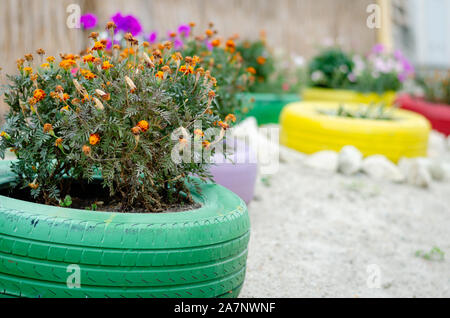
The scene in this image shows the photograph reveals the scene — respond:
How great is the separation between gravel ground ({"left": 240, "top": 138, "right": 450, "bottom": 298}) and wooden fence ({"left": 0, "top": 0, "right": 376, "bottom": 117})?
170 centimetres

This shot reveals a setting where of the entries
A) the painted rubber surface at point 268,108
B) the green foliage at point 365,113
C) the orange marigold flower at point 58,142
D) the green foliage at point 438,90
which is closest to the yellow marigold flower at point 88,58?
the orange marigold flower at point 58,142

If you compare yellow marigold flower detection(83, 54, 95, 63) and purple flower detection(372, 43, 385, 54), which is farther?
purple flower detection(372, 43, 385, 54)

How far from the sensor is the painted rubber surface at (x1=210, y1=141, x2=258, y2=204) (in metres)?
3.00

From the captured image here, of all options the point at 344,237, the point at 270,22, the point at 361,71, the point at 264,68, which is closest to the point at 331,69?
the point at 361,71

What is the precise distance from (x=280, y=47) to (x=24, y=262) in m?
7.09

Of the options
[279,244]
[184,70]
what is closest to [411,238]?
[279,244]

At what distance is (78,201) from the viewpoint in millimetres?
2201

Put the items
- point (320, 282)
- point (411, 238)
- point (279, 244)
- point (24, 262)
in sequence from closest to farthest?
1. point (24, 262)
2. point (320, 282)
3. point (279, 244)
4. point (411, 238)

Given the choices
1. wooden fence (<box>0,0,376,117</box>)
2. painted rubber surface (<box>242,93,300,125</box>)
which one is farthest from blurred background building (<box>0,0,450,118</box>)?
painted rubber surface (<box>242,93,300,125</box>)

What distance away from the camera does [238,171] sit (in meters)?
3.06

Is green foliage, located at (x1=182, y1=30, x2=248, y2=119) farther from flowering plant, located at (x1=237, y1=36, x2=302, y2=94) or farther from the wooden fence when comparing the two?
flowering plant, located at (x1=237, y1=36, x2=302, y2=94)

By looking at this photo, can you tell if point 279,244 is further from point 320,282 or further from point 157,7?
point 157,7

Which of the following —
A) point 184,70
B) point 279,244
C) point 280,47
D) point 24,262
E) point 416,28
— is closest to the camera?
point 24,262
